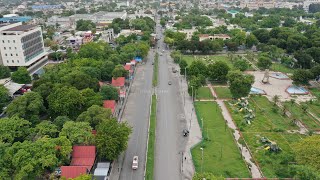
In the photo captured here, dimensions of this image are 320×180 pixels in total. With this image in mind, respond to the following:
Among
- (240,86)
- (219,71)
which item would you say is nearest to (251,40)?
(219,71)

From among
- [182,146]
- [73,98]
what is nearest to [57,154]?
[73,98]

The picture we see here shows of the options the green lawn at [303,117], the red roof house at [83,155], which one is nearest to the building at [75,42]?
the red roof house at [83,155]

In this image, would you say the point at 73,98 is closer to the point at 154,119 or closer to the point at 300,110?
the point at 154,119

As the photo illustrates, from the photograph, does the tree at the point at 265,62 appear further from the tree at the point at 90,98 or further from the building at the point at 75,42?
the building at the point at 75,42

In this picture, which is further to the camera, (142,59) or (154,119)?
(142,59)

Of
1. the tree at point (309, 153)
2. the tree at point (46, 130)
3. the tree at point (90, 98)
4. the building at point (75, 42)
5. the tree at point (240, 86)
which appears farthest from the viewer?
the building at point (75, 42)
